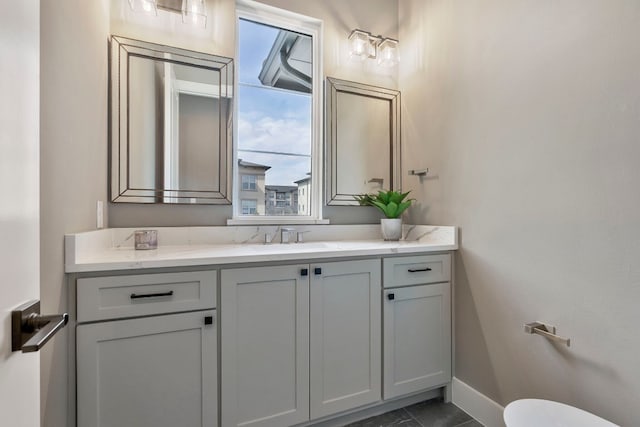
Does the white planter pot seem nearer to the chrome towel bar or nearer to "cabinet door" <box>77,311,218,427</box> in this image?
the chrome towel bar

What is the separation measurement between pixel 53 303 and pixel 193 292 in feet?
1.45

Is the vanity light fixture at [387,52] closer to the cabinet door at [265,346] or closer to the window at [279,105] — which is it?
the window at [279,105]

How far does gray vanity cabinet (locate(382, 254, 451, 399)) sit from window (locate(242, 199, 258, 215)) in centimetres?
90

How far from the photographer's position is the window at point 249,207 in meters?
2.00

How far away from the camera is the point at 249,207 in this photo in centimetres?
202

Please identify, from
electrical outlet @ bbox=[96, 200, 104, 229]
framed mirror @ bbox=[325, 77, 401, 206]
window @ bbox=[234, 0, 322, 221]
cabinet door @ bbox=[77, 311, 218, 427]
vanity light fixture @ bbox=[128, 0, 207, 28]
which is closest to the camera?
cabinet door @ bbox=[77, 311, 218, 427]

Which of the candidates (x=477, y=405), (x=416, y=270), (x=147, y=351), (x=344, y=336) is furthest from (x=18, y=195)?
(x=477, y=405)

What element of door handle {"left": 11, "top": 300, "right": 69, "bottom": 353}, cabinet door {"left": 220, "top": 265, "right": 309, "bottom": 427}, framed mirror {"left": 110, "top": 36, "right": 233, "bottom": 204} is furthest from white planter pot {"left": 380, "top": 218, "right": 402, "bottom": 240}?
door handle {"left": 11, "top": 300, "right": 69, "bottom": 353}

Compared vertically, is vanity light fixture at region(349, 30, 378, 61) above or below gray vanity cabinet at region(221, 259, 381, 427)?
above

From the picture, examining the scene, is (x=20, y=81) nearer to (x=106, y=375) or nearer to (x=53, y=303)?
(x=53, y=303)

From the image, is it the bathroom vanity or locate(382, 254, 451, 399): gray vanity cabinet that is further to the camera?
locate(382, 254, 451, 399): gray vanity cabinet

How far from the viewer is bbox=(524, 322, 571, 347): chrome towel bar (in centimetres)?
135

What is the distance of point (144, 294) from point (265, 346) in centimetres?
55

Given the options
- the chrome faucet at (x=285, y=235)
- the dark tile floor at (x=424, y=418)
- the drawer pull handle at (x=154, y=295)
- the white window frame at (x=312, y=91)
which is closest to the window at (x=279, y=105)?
the white window frame at (x=312, y=91)
